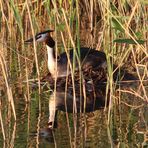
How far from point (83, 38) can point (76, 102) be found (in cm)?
419

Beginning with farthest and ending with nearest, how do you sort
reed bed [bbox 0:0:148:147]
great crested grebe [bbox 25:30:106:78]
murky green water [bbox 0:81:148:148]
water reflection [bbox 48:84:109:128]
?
1. great crested grebe [bbox 25:30:106:78]
2. water reflection [bbox 48:84:109:128]
3. reed bed [bbox 0:0:148:147]
4. murky green water [bbox 0:81:148:148]

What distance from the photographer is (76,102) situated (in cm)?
685

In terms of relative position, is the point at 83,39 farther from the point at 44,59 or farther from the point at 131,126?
the point at 131,126

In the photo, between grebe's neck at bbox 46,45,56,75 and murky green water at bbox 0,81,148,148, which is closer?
murky green water at bbox 0,81,148,148

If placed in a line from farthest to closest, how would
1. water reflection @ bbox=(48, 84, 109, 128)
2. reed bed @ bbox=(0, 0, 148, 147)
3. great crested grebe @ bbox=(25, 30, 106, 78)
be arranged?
great crested grebe @ bbox=(25, 30, 106, 78)
water reflection @ bbox=(48, 84, 109, 128)
reed bed @ bbox=(0, 0, 148, 147)

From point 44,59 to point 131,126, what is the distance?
12.3 feet

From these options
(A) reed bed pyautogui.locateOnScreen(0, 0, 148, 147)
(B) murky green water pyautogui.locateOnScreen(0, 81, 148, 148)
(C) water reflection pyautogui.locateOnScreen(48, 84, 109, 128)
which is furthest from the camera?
(C) water reflection pyautogui.locateOnScreen(48, 84, 109, 128)

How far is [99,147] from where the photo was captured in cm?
518

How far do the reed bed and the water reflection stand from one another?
17 cm

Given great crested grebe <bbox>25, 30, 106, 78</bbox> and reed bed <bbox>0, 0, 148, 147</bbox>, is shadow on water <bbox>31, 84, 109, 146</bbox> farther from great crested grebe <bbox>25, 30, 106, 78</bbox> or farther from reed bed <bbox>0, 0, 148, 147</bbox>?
great crested grebe <bbox>25, 30, 106, 78</bbox>

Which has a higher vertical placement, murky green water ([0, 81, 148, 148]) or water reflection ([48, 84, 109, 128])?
murky green water ([0, 81, 148, 148])

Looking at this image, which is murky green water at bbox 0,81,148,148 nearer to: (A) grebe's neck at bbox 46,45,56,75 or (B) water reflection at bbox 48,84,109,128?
(B) water reflection at bbox 48,84,109,128

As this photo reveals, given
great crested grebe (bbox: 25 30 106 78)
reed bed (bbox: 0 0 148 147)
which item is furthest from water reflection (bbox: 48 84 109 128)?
great crested grebe (bbox: 25 30 106 78)

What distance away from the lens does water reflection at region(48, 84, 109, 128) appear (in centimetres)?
625
